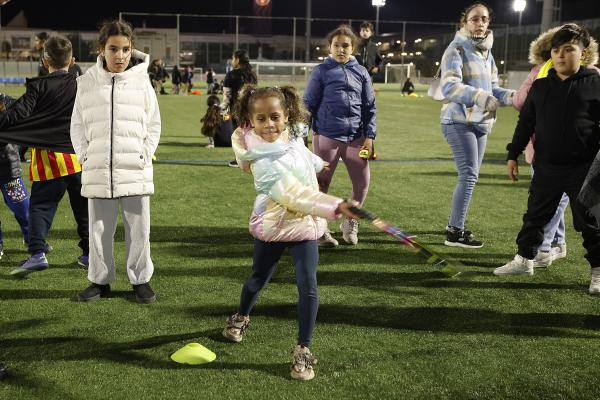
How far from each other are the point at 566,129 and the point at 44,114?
3.69 meters

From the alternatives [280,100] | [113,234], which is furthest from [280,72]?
[280,100]

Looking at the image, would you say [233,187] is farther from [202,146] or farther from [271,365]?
[271,365]

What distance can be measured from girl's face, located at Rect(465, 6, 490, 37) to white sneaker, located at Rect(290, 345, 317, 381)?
11.7 ft

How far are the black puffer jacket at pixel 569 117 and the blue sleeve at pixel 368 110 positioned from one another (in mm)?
1584

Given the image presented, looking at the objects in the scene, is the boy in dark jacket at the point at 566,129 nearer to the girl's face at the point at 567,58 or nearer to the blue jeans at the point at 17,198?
the girl's face at the point at 567,58

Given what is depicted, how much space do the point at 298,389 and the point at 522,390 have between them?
1.11 meters

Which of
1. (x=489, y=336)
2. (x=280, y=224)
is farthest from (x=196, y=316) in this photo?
(x=489, y=336)

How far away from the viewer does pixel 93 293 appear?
468 centimetres

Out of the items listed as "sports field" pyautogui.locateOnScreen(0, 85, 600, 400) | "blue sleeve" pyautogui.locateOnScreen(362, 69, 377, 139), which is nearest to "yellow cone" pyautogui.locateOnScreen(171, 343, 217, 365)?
"sports field" pyautogui.locateOnScreen(0, 85, 600, 400)

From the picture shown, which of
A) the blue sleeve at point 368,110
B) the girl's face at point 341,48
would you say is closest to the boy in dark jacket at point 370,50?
the blue sleeve at point 368,110

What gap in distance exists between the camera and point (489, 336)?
13.6 feet

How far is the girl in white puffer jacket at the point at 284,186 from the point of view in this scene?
3.45m

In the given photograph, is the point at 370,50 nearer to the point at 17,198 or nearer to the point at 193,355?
the point at 17,198

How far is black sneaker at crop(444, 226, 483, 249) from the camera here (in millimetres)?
6246
